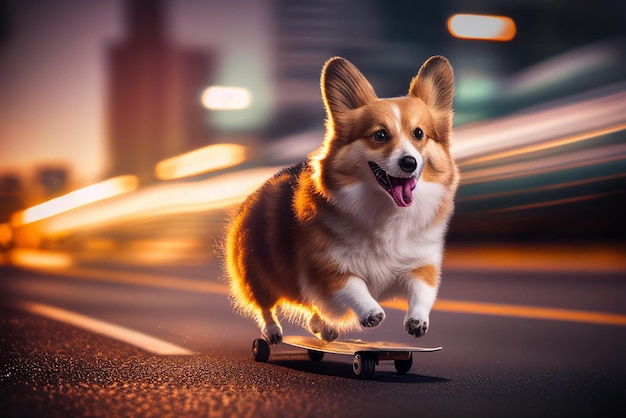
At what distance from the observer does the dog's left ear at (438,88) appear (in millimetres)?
5141

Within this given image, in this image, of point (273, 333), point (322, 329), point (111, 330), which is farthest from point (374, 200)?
point (111, 330)

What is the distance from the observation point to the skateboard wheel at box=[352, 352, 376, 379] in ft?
18.7

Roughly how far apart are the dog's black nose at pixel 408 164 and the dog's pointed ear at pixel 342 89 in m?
0.46

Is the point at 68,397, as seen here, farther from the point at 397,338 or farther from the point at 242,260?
the point at 397,338

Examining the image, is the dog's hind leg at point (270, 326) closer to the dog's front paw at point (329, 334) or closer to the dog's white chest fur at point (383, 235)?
the dog's front paw at point (329, 334)

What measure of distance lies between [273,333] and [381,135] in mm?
1632

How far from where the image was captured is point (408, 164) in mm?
4820

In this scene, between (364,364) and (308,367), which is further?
(308,367)

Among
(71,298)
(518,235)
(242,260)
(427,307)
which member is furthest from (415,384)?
(518,235)

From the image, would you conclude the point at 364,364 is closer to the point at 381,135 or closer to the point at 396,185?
the point at 396,185

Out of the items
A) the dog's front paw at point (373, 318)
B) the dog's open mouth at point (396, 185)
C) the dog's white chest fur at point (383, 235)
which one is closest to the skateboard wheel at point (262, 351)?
the dog's white chest fur at point (383, 235)

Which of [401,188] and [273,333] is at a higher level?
[401,188]

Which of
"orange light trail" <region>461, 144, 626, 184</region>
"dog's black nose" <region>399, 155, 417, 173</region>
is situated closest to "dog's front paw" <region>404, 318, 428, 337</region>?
"dog's black nose" <region>399, 155, 417, 173</region>

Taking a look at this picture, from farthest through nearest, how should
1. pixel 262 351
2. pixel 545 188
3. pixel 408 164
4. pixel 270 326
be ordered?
pixel 545 188
pixel 262 351
pixel 270 326
pixel 408 164
